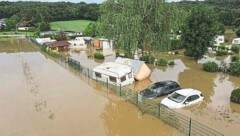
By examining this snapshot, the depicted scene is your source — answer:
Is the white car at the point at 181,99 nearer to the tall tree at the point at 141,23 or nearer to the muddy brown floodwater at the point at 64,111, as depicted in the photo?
the muddy brown floodwater at the point at 64,111

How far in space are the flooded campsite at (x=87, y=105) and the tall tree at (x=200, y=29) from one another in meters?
3.76

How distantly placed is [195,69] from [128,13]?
12.0 m

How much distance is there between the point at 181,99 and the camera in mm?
24422

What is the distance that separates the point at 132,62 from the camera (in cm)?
3456

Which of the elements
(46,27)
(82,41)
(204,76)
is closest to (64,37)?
(82,41)

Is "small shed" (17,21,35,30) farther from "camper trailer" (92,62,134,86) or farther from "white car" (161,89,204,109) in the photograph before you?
"white car" (161,89,204,109)

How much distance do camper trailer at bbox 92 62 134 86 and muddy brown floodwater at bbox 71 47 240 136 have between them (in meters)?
1.43

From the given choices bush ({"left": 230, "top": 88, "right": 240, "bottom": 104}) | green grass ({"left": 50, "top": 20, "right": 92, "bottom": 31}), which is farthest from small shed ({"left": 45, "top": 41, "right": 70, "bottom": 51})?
bush ({"left": 230, "top": 88, "right": 240, "bottom": 104})

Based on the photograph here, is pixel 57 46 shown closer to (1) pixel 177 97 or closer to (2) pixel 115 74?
(2) pixel 115 74

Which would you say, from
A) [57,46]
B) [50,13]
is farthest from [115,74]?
[50,13]

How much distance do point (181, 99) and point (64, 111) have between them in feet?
31.7

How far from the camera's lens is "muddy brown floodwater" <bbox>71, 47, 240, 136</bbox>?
71.6 ft

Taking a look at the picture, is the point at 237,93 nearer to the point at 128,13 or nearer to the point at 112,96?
the point at 112,96

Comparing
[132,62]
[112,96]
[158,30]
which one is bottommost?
[112,96]
